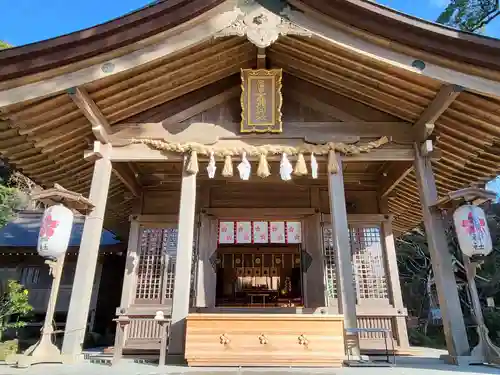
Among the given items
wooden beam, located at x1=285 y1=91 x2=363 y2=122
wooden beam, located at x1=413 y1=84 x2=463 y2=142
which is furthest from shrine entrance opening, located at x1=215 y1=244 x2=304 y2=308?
wooden beam, located at x1=413 y1=84 x2=463 y2=142

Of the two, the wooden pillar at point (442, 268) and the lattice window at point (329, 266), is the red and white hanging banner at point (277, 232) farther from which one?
the wooden pillar at point (442, 268)

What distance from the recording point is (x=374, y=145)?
6.60 metres

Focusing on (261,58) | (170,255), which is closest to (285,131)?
(261,58)

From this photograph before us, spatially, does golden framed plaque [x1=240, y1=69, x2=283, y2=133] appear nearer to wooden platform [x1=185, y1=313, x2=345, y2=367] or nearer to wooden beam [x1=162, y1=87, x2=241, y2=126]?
wooden beam [x1=162, y1=87, x2=241, y2=126]

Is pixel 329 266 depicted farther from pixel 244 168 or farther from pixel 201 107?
pixel 201 107

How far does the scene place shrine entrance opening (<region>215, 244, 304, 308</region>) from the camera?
532 inches

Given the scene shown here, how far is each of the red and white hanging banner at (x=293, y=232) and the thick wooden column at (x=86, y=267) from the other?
184 inches

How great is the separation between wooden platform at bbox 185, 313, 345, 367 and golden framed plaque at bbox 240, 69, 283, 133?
3.42m

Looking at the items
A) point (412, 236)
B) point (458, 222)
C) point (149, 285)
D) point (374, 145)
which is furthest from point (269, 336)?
point (412, 236)

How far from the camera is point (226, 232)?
30.0 ft

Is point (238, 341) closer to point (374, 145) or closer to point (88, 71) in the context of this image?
point (374, 145)

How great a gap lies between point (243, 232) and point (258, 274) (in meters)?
6.09

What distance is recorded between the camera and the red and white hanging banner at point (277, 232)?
9.04 metres

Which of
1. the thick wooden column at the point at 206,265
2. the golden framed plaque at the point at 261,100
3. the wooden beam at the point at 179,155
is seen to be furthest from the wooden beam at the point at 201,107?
the thick wooden column at the point at 206,265
